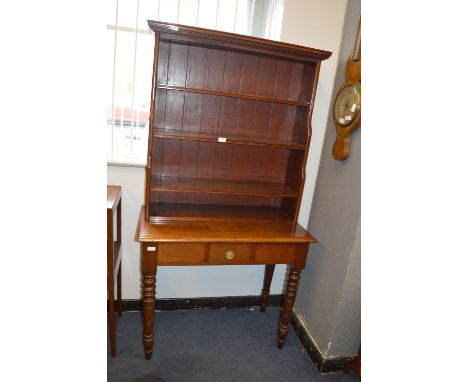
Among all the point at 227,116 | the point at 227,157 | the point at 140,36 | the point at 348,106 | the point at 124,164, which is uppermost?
the point at 140,36

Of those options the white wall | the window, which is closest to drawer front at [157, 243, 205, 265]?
the white wall

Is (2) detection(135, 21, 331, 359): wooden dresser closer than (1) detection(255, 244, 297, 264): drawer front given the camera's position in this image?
Yes

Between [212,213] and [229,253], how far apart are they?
0.32 m

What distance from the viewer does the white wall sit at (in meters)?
1.96

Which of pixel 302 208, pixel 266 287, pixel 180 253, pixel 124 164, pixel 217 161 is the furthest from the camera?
pixel 266 287

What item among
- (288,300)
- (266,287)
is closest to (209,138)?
(288,300)

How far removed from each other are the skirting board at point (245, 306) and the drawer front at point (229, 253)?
0.77 meters

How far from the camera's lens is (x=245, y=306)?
248cm

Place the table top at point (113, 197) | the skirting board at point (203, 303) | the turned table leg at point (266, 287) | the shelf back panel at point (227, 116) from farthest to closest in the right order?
1. the turned table leg at point (266, 287)
2. the skirting board at point (203, 303)
3. the shelf back panel at point (227, 116)
4. the table top at point (113, 197)

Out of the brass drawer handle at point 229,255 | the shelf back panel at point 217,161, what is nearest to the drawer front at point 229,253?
the brass drawer handle at point 229,255

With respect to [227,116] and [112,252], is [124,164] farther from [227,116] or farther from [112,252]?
[227,116]

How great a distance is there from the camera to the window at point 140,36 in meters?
1.84

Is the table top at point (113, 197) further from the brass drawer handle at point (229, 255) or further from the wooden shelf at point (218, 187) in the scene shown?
the brass drawer handle at point (229, 255)

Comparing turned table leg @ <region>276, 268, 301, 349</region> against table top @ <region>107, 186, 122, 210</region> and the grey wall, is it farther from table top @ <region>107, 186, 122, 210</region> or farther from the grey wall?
table top @ <region>107, 186, 122, 210</region>
